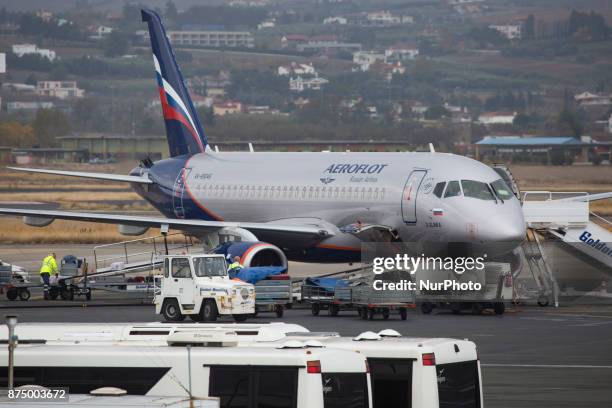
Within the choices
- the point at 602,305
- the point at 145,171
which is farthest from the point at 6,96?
the point at 602,305

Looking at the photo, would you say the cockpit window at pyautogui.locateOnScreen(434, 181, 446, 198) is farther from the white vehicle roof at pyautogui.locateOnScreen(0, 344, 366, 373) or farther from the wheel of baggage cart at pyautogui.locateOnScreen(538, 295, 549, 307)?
the white vehicle roof at pyautogui.locateOnScreen(0, 344, 366, 373)

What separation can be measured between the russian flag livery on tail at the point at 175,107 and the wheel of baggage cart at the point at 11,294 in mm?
10584

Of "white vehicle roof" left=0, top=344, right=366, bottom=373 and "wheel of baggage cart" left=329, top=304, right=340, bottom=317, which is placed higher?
"white vehicle roof" left=0, top=344, right=366, bottom=373

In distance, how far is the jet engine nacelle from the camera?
129 feet

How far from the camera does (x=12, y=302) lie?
40.7 meters

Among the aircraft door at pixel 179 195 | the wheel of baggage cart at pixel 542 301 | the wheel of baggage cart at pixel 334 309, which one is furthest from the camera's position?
the aircraft door at pixel 179 195

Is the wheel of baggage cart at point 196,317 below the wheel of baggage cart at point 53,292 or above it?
above

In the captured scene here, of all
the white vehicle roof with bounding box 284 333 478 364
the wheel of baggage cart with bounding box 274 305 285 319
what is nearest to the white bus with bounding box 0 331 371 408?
the white vehicle roof with bounding box 284 333 478 364

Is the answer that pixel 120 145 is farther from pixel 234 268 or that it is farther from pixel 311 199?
pixel 234 268

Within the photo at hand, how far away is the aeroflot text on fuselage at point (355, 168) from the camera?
4147 cm

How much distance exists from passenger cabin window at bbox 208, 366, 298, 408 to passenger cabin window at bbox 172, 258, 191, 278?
67.2 ft

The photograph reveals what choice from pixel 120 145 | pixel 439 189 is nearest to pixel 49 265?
pixel 439 189

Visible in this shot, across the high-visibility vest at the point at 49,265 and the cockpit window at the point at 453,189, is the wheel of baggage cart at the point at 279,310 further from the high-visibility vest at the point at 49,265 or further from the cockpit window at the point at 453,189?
the high-visibility vest at the point at 49,265

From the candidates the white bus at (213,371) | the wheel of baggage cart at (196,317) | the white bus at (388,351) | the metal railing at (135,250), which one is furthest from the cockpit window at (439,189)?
the white bus at (213,371)
